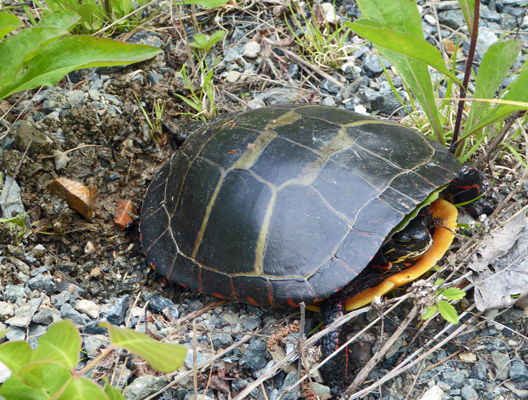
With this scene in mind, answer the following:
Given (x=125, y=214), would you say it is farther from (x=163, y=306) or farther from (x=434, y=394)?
(x=434, y=394)

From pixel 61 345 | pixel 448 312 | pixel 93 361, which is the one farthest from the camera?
pixel 448 312

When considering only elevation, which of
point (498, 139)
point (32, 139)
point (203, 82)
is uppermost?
point (32, 139)

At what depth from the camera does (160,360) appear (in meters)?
1.38

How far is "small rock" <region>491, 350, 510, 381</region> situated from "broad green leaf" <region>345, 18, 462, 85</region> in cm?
144

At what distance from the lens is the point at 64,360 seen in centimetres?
147

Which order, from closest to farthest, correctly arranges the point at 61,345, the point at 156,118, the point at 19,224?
the point at 61,345 < the point at 19,224 < the point at 156,118

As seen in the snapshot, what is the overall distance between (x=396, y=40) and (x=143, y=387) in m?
1.94

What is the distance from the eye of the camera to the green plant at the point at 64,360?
1375 mm

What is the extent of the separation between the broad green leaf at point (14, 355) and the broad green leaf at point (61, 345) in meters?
0.12

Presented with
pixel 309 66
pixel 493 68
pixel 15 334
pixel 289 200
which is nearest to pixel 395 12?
pixel 493 68

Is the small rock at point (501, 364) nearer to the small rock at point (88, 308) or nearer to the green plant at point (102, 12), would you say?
the small rock at point (88, 308)

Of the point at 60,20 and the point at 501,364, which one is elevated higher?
the point at 60,20

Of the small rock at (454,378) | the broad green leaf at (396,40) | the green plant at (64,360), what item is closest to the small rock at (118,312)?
the green plant at (64,360)

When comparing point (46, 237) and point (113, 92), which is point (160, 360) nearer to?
point (46, 237)
